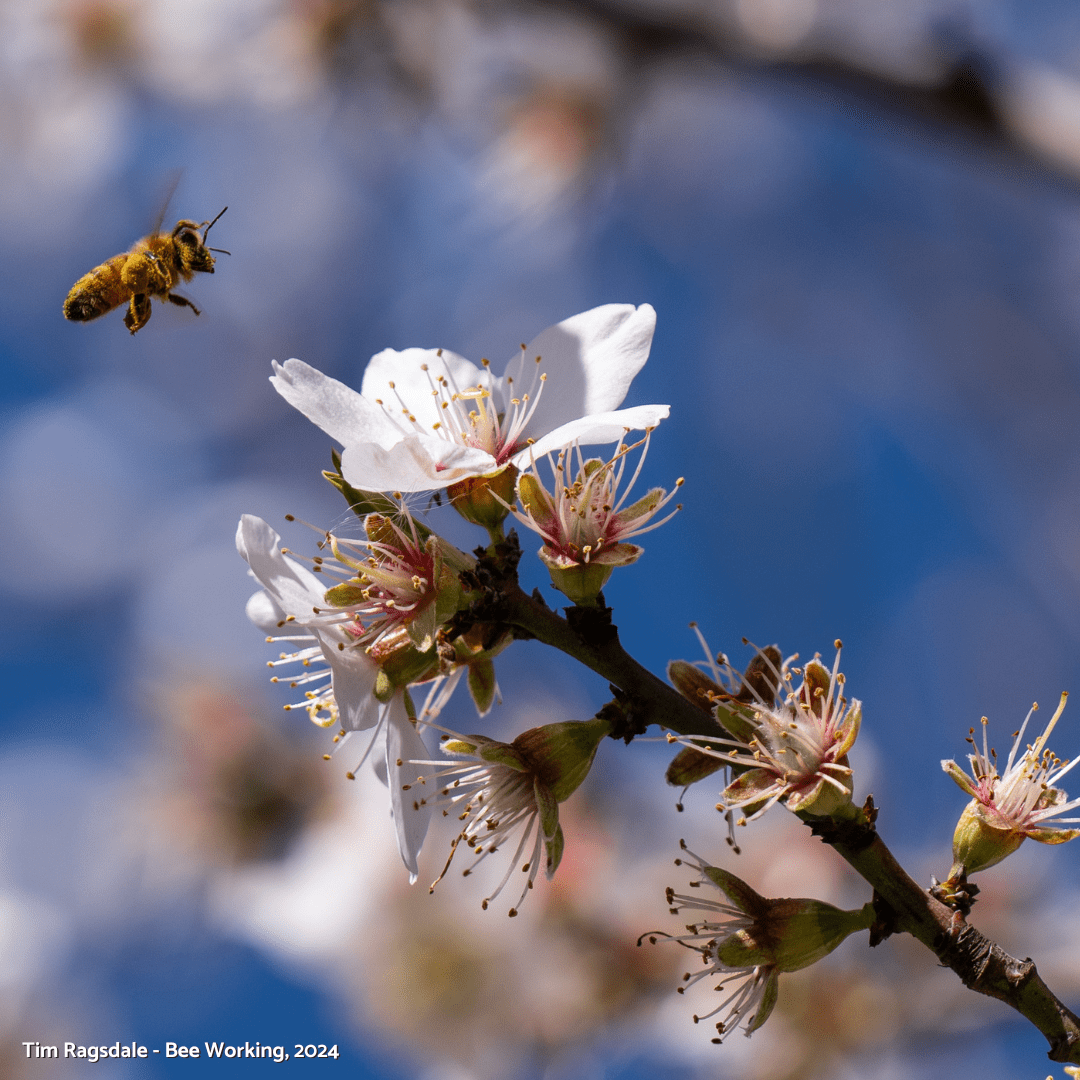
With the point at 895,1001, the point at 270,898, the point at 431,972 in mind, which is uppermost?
the point at 895,1001

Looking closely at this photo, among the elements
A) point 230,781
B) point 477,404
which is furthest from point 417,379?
point 230,781

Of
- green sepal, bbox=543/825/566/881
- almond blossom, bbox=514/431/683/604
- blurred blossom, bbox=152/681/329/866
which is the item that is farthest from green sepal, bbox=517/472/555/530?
blurred blossom, bbox=152/681/329/866

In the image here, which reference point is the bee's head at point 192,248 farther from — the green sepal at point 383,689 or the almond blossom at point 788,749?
the almond blossom at point 788,749

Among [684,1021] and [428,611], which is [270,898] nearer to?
[684,1021]

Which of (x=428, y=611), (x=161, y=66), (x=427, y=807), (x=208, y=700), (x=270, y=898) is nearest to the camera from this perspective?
(x=428, y=611)

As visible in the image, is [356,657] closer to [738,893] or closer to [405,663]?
[405,663]

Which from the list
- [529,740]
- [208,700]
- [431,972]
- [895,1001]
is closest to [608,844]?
[431,972]

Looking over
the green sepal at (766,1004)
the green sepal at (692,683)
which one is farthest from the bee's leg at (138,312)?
the green sepal at (766,1004)

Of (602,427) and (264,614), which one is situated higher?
(602,427)
